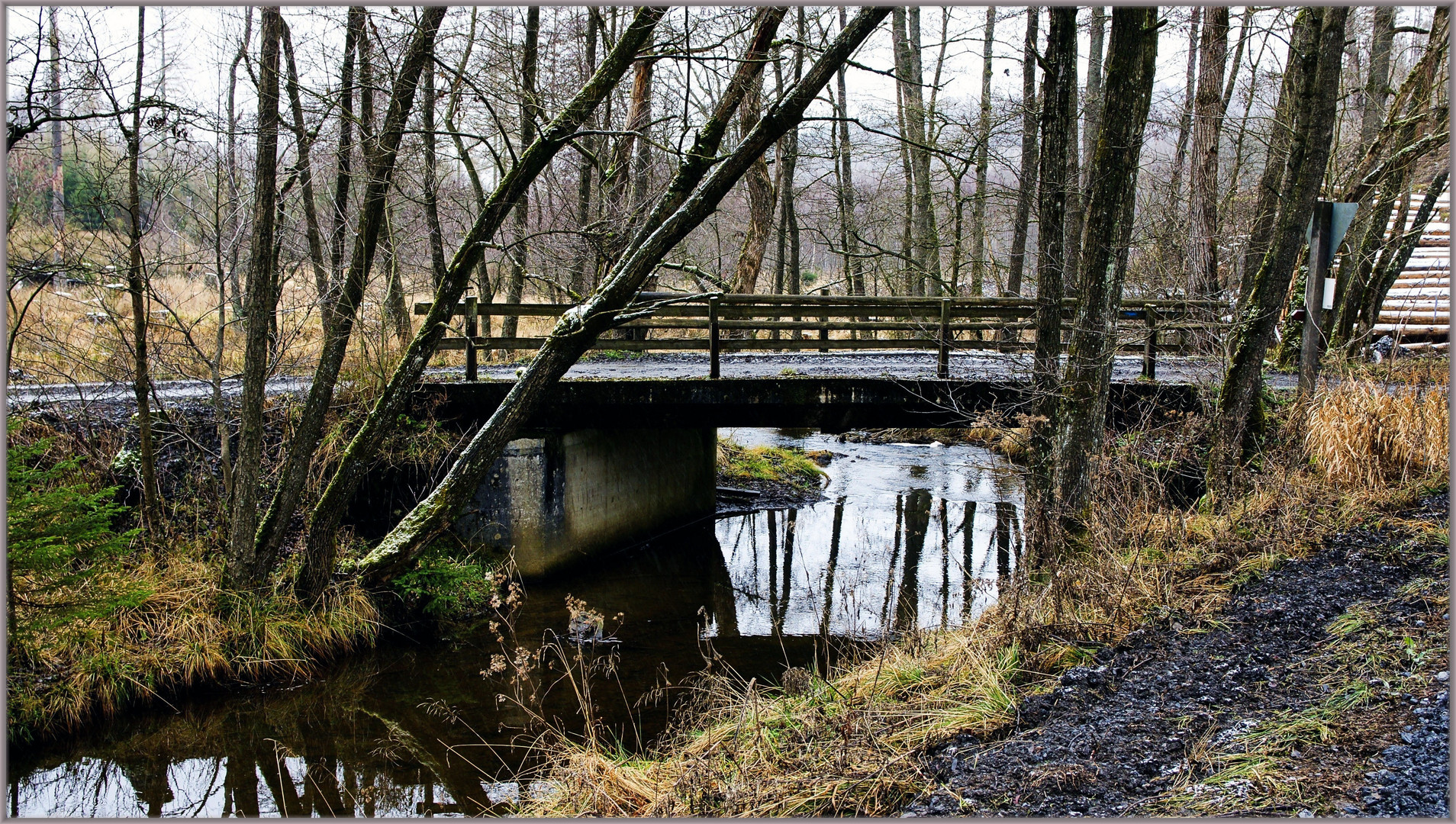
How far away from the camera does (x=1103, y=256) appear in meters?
7.80

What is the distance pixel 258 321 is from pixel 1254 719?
26.5 feet

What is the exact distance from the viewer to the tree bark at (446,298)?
26.3 ft

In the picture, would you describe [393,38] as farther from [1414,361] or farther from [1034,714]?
[1414,361]

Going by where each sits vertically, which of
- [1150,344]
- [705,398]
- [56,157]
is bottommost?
[705,398]

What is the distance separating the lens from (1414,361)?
372 inches

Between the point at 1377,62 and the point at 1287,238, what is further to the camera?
the point at 1377,62

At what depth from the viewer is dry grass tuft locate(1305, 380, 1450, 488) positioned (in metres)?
7.49

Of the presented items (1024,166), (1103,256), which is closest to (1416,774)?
(1103,256)

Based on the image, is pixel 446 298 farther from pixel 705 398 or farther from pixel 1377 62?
pixel 1377 62

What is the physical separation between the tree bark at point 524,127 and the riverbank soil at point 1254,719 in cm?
520

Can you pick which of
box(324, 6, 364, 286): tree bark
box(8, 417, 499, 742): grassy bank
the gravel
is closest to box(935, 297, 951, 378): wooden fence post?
box(8, 417, 499, 742): grassy bank

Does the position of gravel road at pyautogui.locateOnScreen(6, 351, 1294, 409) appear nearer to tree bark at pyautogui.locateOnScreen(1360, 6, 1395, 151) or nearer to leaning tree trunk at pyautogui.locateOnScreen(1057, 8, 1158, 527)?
leaning tree trunk at pyautogui.locateOnScreen(1057, 8, 1158, 527)

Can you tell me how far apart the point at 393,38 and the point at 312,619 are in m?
5.73

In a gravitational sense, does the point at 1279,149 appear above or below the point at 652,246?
above
